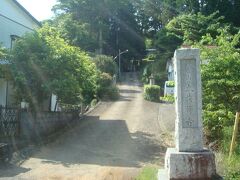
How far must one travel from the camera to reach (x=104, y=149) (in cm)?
1602

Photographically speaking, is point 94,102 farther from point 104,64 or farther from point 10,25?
point 10,25

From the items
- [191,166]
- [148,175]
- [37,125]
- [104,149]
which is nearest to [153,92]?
[37,125]

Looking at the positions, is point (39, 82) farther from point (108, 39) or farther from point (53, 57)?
point (108, 39)

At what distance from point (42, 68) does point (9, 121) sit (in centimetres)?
301

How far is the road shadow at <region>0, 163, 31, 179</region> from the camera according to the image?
11.1 metres

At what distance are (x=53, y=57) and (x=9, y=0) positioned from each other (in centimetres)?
716

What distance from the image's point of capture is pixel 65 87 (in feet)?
60.8

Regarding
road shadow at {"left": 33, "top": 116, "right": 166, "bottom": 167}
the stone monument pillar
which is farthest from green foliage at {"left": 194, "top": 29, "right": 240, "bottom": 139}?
the stone monument pillar

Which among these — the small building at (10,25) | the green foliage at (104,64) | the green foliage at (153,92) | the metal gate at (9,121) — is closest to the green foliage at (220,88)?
the metal gate at (9,121)

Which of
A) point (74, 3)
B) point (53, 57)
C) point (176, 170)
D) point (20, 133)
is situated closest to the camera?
point (176, 170)

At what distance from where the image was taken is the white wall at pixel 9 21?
22.9 metres

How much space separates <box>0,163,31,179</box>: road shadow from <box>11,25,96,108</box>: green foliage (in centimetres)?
652

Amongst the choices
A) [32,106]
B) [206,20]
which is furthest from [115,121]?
[206,20]

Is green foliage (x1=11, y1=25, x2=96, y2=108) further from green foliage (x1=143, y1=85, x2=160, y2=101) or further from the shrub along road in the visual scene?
green foliage (x1=143, y1=85, x2=160, y2=101)
